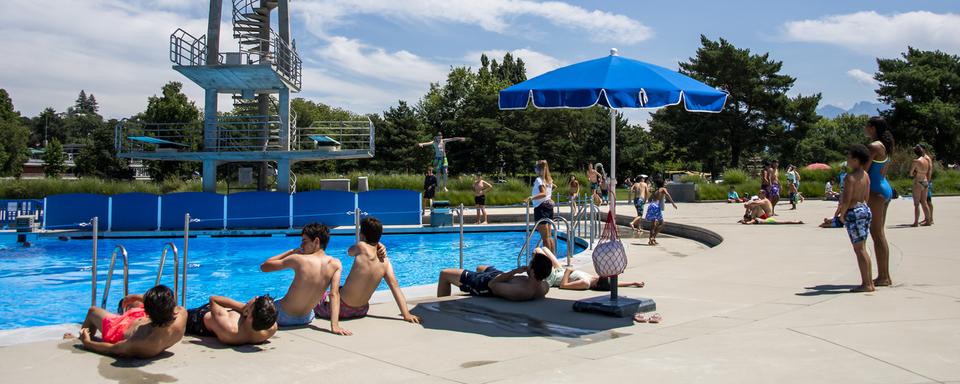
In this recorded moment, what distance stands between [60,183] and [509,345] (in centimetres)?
2806

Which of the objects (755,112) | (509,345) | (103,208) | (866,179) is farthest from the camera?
(755,112)

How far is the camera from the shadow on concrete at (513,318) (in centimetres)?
598

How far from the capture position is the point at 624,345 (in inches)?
209

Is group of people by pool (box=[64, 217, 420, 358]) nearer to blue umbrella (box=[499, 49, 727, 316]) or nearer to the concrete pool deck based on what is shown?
the concrete pool deck

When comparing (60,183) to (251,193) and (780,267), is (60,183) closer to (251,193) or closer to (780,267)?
(251,193)

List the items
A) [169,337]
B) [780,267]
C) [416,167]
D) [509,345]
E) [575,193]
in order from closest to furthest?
[169,337] → [509,345] → [780,267] → [575,193] → [416,167]

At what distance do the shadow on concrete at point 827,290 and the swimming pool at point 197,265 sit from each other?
22.9ft

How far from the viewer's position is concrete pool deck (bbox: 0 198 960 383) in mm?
4445

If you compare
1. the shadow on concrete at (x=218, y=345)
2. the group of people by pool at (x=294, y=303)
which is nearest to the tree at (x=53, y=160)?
the group of people by pool at (x=294, y=303)

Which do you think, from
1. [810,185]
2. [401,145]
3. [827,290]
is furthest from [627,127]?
[827,290]

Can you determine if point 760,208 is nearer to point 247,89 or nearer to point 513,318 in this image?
point 513,318

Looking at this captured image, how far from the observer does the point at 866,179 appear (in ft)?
23.6

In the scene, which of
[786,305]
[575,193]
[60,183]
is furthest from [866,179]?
[60,183]

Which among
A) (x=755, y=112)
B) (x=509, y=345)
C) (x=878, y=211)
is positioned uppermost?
(x=755, y=112)
